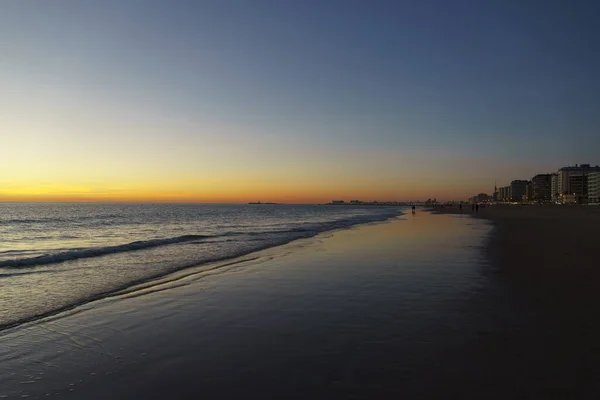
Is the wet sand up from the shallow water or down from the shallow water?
up

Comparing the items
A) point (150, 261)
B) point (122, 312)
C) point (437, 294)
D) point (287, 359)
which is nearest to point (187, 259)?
point (150, 261)

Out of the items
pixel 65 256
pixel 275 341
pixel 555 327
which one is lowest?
pixel 65 256

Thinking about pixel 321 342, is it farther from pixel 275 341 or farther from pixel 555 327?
pixel 555 327

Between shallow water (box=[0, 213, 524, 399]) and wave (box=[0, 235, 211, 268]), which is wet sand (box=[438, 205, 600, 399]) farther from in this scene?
wave (box=[0, 235, 211, 268])

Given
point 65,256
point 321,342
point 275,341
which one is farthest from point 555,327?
point 65,256

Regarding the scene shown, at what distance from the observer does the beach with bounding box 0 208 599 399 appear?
5.16 meters

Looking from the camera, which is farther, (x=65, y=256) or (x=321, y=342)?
(x=65, y=256)

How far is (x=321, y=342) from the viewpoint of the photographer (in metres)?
6.88

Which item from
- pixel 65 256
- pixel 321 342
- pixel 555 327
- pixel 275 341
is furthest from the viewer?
pixel 65 256

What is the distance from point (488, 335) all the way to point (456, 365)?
1737 millimetres

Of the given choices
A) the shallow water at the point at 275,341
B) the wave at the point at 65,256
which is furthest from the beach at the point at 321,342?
the wave at the point at 65,256

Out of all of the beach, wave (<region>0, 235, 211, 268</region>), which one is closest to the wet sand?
the beach

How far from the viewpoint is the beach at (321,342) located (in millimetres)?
5156

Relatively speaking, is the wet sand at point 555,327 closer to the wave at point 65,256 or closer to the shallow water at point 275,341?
the shallow water at point 275,341
